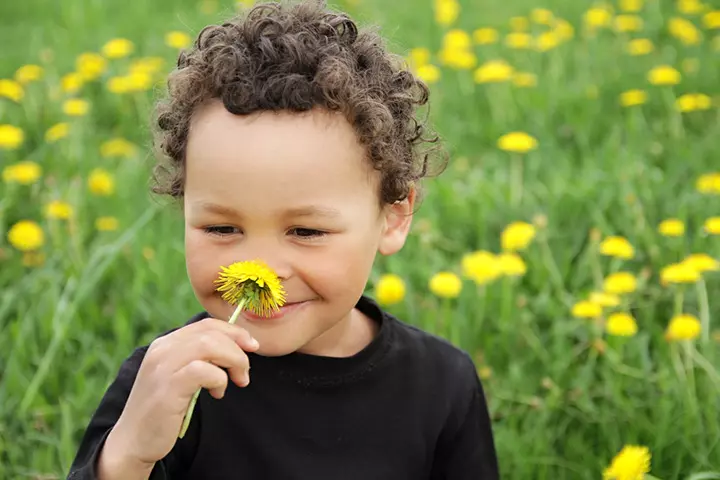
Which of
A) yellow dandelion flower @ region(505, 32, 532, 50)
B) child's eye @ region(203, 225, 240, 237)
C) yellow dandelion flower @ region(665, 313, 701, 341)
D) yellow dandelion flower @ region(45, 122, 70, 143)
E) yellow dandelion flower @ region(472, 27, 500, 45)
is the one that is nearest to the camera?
child's eye @ region(203, 225, 240, 237)

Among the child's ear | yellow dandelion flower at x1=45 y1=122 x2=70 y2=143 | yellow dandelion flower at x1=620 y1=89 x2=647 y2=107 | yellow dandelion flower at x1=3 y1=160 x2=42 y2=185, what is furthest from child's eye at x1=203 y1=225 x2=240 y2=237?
yellow dandelion flower at x1=620 y1=89 x2=647 y2=107

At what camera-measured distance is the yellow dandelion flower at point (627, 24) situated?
10.9 feet

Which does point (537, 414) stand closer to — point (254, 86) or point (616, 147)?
point (254, 86)

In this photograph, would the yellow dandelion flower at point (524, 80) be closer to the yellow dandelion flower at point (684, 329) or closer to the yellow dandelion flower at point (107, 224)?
the yellow dandelion flower at point (107, 224)

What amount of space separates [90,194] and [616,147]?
1.28m

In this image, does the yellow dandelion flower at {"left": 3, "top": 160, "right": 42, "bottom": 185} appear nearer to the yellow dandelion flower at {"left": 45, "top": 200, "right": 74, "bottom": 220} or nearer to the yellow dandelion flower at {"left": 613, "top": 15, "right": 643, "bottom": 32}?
the yellow dandelion flower at {"left": 45, "top": 200, "right": 74, "bottom": 220}

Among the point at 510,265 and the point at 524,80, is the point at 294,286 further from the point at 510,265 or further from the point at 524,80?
the point at 524,80

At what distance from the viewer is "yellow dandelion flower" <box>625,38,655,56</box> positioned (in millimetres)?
3109

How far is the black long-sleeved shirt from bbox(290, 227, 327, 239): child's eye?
0.20 m

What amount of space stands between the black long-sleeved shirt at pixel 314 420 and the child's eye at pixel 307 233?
20 cm

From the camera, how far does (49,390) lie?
179 centimetres

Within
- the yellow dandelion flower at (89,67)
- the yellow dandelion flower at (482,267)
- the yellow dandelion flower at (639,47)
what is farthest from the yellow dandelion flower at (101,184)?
the yellow dandelion flower at (639,47)

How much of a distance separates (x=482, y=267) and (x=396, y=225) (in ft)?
1.92

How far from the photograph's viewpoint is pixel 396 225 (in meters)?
1.34
